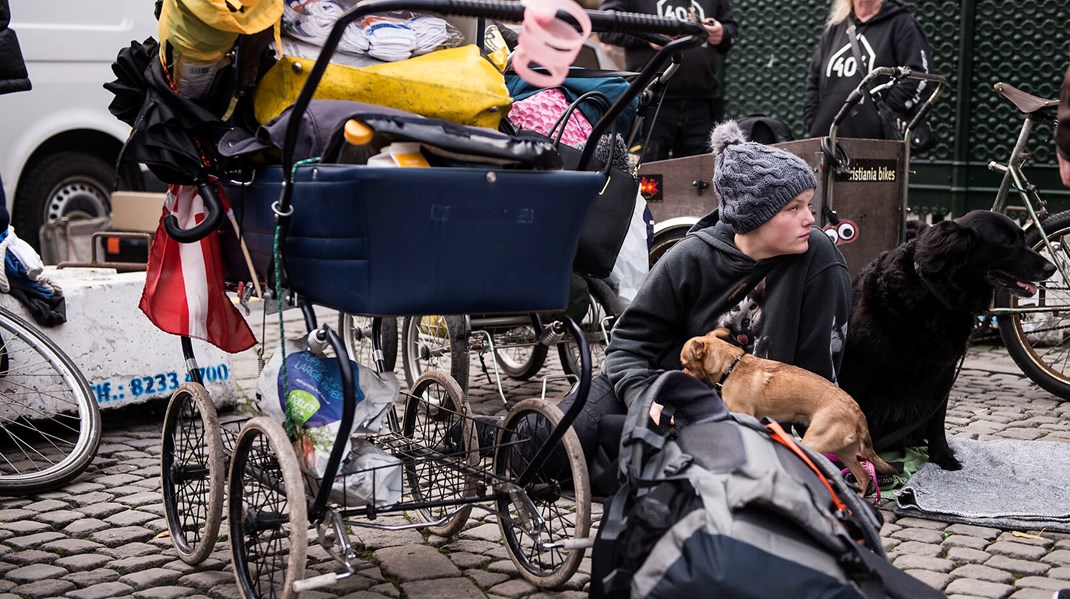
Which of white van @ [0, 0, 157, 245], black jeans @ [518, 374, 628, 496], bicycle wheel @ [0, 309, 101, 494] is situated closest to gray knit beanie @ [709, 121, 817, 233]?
black jeans @ [518, 374, 628, 496]

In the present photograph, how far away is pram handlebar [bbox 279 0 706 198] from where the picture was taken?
2578 millimetres

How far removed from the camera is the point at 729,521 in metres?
2.59

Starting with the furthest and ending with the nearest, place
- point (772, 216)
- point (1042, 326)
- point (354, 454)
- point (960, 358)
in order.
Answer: point (1042, 326)
point (960, 358)
point (772, 216)
point (354, 454)

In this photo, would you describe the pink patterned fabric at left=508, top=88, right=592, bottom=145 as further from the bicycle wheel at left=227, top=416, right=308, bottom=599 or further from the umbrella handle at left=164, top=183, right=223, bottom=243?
the bicycle wheel at left=227, top=416, right=308, bottom=599

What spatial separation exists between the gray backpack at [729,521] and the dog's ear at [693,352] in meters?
0.76

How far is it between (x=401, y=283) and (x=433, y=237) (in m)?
0.13

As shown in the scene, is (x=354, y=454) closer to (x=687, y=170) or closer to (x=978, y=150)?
(x=687, y=170)

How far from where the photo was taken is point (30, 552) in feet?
12.3

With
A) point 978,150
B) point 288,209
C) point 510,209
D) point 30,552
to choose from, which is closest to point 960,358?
point 510,209

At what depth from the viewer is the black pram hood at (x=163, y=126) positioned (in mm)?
3236

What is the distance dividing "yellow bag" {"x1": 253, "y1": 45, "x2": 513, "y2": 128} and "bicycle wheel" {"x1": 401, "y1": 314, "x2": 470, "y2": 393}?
6.19 feet

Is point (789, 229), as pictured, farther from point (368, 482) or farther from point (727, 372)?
point (368, 482)

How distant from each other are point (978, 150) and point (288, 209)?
22.2 feet

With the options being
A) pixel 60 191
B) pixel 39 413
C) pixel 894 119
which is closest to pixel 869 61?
pixel 894 119
